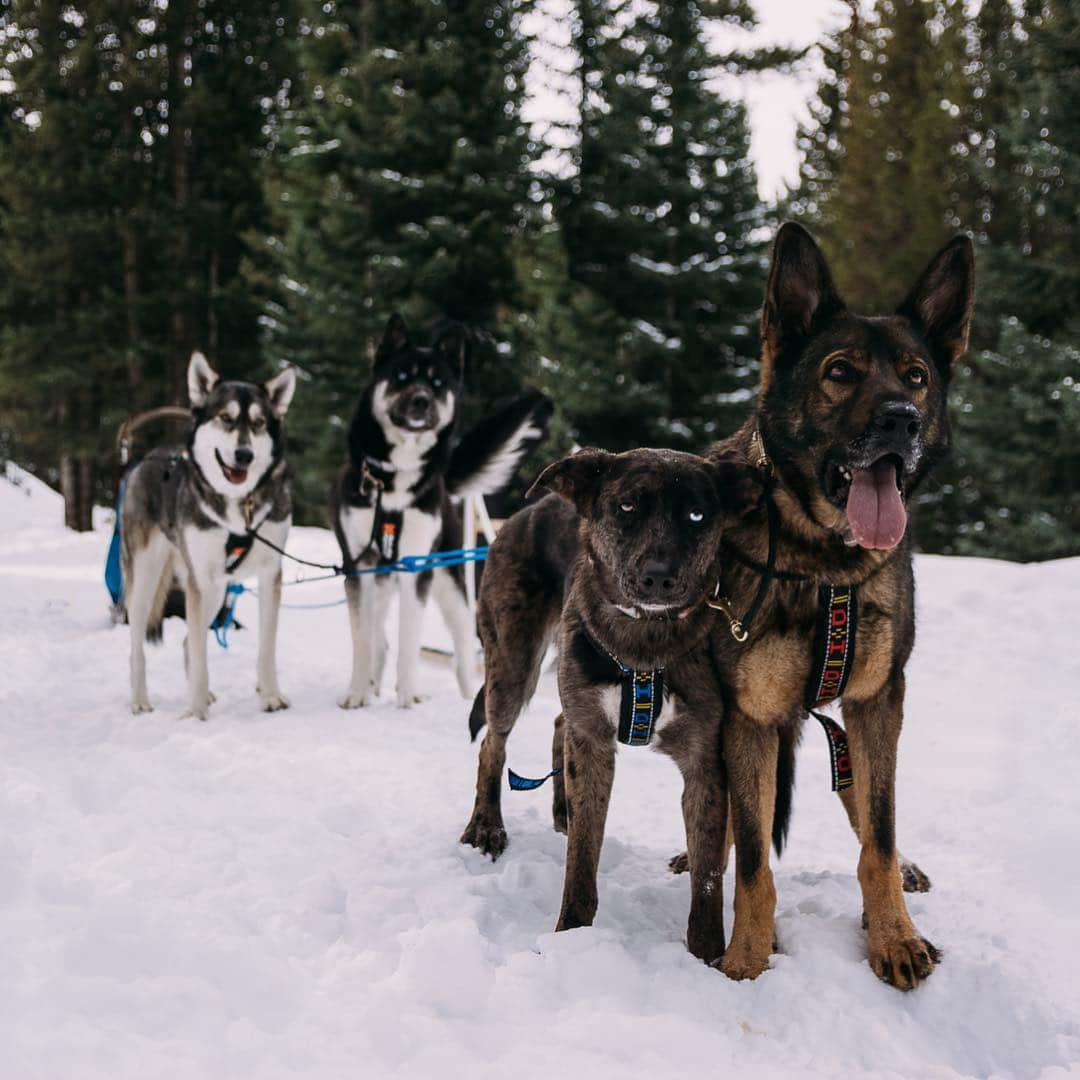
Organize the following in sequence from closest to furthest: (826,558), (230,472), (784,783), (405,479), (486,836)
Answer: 1. (826,558)
2. (784,783)
3. (486,836)
4. (230,472)
5. (405,479)

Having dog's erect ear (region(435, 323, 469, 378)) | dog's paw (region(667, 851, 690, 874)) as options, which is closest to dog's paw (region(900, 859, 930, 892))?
dog's paw (region(667, 851, 690, 874))

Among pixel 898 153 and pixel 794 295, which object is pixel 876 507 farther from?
pixel 898 153

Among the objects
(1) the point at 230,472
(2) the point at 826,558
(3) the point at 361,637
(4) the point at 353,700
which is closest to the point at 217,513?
(1) the point at 230,472

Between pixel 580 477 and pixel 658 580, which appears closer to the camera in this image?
pixel 658 580

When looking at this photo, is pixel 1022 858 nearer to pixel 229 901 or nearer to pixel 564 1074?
pixel 564 1074

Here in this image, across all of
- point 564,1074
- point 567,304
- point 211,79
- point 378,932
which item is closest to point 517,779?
point 378,932

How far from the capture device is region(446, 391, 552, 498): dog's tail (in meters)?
6.89

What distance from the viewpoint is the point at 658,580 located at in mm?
2863

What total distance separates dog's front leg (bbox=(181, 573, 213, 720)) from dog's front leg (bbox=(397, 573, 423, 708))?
1201mm

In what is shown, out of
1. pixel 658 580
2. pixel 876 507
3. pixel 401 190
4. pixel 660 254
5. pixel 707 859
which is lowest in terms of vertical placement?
pixel 707 859

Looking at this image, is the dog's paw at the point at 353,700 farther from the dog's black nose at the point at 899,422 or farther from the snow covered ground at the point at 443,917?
the dog's black nose at the point at 899,422

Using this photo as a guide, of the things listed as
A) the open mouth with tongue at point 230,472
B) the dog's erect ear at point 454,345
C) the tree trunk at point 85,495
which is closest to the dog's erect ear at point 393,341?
the dog's erect ear at point 454,345

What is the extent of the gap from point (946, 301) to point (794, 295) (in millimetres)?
472

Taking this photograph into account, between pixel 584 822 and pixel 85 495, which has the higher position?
pixel 85 495
